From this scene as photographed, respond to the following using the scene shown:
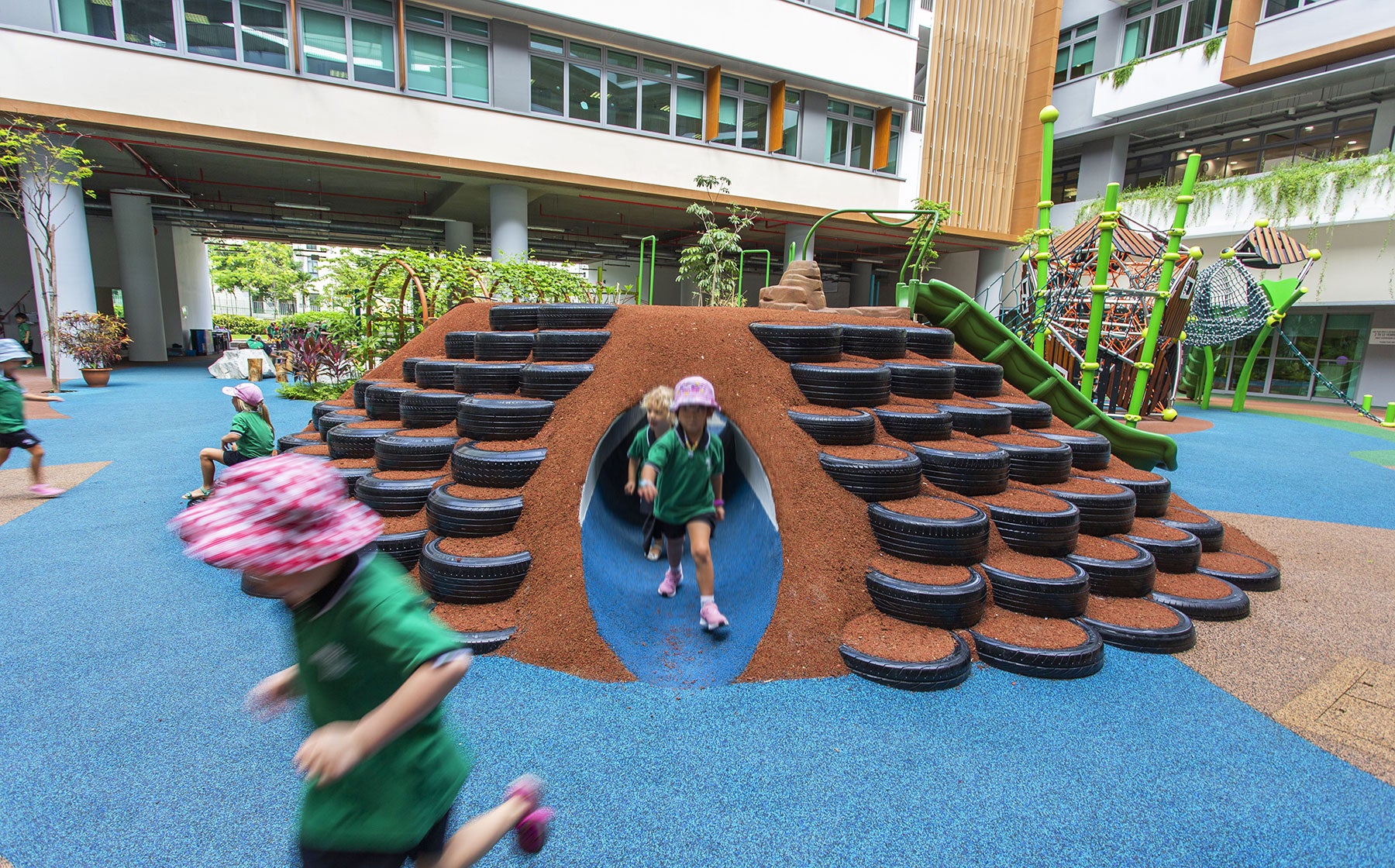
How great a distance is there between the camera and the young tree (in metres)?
12.4

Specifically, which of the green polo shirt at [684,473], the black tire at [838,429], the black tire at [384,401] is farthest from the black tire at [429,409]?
the black tire at [838,429]

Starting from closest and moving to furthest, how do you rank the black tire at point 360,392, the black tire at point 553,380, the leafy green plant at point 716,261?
the black tire at point 553,380, the black tire at point 360,392, the leafy green plant at point 716,261

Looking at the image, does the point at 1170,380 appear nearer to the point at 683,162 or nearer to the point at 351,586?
the point at 683,162

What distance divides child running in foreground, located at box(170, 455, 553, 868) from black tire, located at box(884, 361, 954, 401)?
504 centimetres

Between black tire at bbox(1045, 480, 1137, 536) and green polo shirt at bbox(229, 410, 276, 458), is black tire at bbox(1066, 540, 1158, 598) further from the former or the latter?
green polo shirt at bbox(229, 410, 276, 458)

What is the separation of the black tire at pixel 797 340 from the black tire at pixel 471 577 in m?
2.90

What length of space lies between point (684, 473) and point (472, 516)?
4.87 feet

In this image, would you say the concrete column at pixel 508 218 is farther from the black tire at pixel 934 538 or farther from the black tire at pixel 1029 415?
the black tire at pixel 934 538

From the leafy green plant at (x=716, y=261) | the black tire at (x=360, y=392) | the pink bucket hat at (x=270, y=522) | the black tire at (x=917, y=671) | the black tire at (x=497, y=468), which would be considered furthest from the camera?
the leafy green plant at (x=716, y=261)

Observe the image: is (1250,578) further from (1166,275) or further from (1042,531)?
(1166,275)

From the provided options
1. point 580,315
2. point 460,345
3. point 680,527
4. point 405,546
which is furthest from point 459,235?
point 680,527

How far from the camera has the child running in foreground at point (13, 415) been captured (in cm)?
609

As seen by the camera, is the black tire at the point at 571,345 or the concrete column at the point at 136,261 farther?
the concrete column at the point at 136,261

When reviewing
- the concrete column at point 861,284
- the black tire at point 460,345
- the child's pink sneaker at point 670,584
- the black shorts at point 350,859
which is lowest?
the child's pink sneaker at point 670,584
